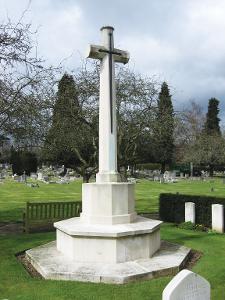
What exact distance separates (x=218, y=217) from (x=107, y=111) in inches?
276

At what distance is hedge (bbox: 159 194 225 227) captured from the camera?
15798 millimetres

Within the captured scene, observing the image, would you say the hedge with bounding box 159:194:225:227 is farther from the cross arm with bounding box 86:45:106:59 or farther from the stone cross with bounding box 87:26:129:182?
the cross arm with bounding box 86:45:106:59

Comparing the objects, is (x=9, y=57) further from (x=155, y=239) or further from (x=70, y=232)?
(x=155, y=239)

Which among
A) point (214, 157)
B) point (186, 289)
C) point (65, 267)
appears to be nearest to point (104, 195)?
point (65, 267)

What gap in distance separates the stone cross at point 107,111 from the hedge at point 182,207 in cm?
705

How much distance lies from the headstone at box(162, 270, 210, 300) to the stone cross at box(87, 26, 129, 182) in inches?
236

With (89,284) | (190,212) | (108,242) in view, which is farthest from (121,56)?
(190,212)

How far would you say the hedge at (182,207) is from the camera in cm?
1580

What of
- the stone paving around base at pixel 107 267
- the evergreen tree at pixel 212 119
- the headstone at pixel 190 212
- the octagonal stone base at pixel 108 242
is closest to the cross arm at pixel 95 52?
the octagonal stone base at pixel 108 242

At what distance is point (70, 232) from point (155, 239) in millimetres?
2249

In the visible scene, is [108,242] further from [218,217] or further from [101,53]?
[218,217]

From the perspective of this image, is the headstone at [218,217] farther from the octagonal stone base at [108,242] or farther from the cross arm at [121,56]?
the cross arm at [121,56]

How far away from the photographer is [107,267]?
28.6 feet

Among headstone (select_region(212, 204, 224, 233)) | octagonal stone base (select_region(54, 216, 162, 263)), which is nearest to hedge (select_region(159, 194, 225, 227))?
headstone (select_region(212, 204, 224, 233))
